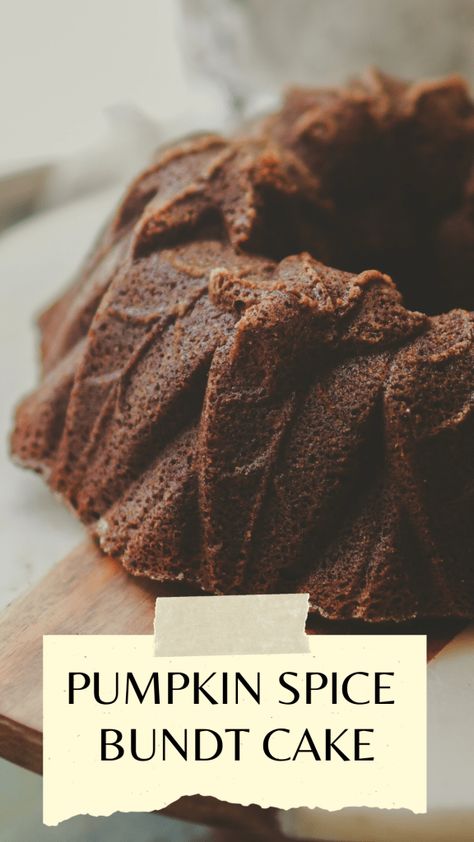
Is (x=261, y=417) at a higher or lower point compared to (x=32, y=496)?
higher

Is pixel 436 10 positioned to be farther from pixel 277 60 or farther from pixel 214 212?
pixel 214 212

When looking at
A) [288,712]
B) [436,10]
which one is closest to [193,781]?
[288,712]

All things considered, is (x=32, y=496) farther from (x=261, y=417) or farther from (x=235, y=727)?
(x=235, y=727)

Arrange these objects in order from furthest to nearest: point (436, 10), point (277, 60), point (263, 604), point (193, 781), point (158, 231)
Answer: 1. point (277, 60)
2. point (436, 10)
3. point (158, 231)
4. point (263, 604)
5. point (193, 781)

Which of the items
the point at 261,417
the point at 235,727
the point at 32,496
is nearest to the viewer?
the point at 235,727

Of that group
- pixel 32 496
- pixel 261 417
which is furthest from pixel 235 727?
pixel 32 496
